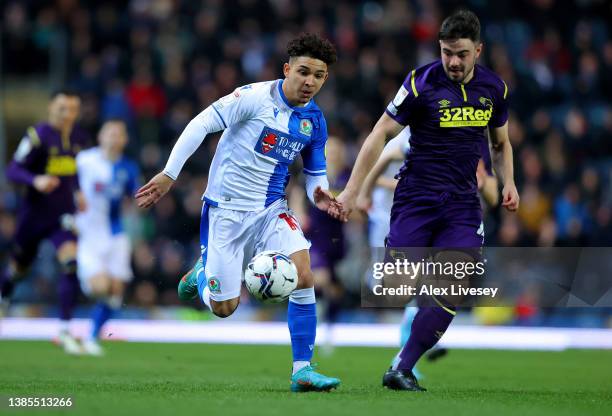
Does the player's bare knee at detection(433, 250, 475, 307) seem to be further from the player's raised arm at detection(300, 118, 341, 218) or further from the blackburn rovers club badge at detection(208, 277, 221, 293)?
the blackburn rovers club badge at detection(208, 277, 221, 293)

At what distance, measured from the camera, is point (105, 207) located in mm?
A: 13047

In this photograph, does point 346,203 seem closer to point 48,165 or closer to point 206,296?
point 206,296

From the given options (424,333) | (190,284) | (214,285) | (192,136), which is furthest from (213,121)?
(424,333)

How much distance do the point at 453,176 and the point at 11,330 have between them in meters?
8.30

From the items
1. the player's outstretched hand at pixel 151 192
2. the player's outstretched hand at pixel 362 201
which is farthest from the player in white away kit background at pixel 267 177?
the player's outstretched hand at pixel 362 201

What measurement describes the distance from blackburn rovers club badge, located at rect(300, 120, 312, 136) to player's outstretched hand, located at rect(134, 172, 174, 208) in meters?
1.05

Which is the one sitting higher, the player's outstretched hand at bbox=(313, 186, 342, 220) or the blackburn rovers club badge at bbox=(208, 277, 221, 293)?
the player's outstretched hand at bbox=(313, 186, 342, 220)

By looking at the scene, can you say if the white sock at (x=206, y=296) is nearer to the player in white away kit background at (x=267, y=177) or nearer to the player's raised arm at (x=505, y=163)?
the player in white away kit background at (x=267, y=177)

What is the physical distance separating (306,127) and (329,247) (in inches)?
221

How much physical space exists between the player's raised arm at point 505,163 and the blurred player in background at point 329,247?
474 cm

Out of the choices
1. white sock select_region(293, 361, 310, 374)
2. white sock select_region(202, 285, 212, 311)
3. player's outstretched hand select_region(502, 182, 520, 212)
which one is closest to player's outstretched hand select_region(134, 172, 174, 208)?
white sock select_region(202, 285, 212, 311)

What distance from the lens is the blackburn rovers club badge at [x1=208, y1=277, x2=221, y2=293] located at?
771cm

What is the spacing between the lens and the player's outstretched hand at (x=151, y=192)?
7.02 m

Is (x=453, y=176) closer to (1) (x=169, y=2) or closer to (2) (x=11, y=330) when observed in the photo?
(2) (x=11, y=330)
